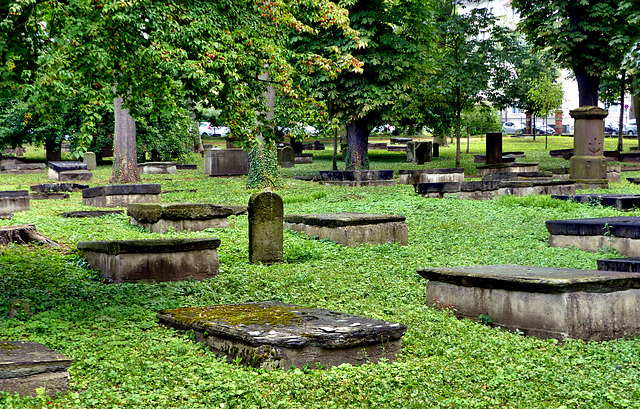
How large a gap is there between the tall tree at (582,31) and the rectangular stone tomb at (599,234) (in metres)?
17.1

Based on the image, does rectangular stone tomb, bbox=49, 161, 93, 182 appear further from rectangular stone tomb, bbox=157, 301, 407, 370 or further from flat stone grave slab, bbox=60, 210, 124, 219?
rectangular stone tomb, bbox=157, 301, 407, 370

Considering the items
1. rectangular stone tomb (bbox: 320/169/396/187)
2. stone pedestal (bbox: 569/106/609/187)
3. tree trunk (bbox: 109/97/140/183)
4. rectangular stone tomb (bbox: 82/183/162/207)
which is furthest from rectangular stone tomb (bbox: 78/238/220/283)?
tree trunk (bbox: 109/97/140/183)

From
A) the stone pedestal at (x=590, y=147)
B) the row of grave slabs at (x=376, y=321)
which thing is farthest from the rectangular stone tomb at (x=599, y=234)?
the stone pedestal at (x=590, y=147)

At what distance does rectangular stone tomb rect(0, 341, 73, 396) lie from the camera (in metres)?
4.41

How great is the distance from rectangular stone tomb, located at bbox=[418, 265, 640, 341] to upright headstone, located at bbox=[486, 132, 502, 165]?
822 inches

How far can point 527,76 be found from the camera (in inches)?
1362

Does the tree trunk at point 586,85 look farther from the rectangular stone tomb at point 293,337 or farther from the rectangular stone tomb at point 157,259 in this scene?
the rectangular stone tomb at point 293,337

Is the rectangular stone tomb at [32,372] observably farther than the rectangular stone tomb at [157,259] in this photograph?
No

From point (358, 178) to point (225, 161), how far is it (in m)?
7.29

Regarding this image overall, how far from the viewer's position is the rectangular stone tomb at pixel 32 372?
4.41 metres

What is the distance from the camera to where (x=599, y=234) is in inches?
408

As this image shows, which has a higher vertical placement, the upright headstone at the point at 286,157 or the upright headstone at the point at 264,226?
the upright headstone at the point at 286,157

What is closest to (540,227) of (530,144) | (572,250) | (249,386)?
(572,250)

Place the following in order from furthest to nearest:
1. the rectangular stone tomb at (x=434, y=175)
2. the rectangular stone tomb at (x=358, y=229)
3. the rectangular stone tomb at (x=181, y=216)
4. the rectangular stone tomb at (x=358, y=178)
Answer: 1. the rectangular stone tomb at (x=434, y=175)
2. the rectangular stone tomb at (x=358, y=178)
3. the rectangular stone tomb at (x=181, y=216)
4. the rectangular stone tomb at (x=358, y=229)
